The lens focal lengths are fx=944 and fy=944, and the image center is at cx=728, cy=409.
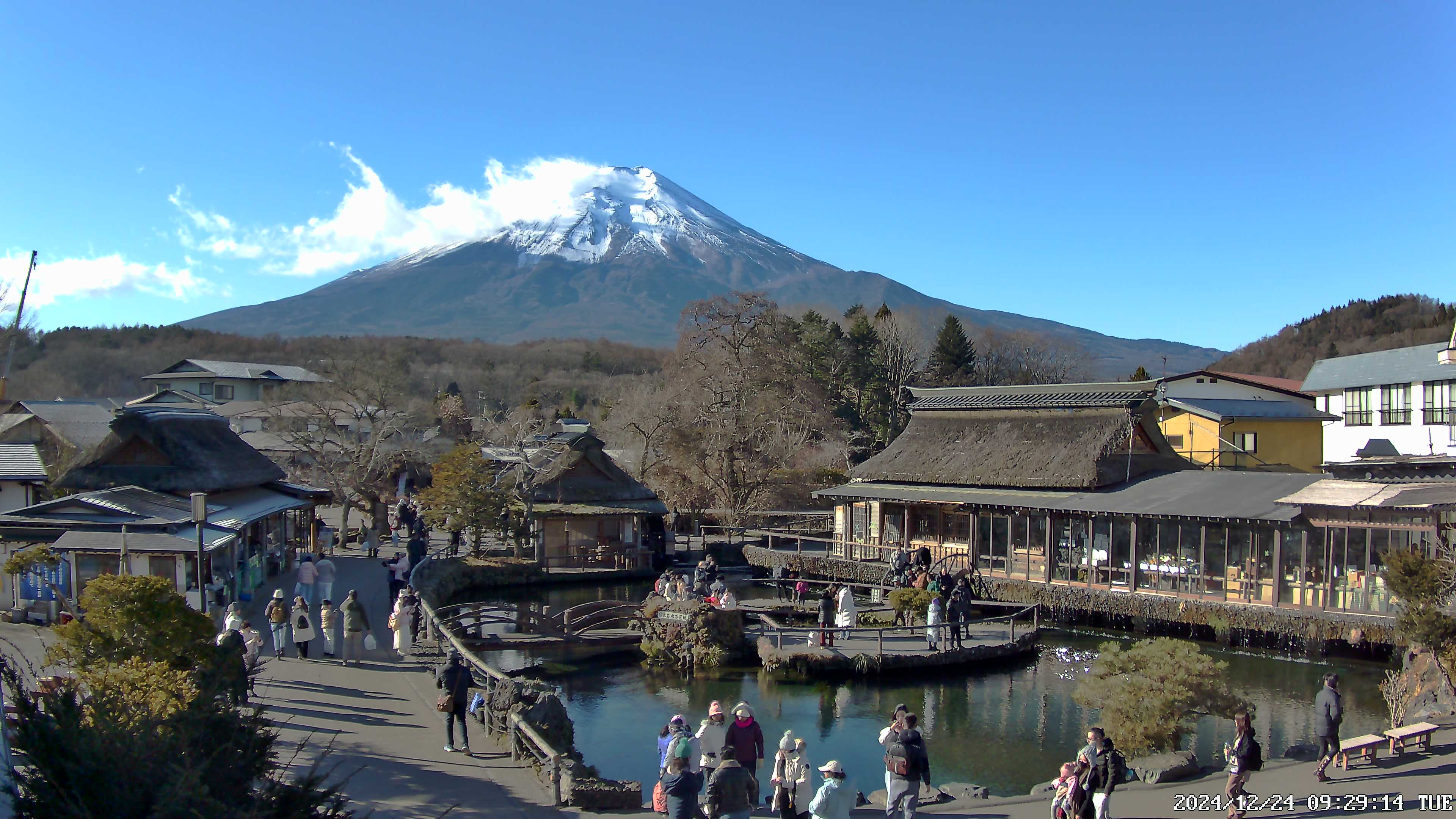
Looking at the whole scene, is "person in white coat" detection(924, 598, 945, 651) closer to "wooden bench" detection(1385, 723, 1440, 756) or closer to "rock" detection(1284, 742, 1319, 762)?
"rock" detection(1284, 742, 1319, 762)

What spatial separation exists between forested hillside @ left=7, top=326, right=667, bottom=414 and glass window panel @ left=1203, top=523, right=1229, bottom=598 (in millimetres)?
39380

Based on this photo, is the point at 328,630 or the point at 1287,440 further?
the point at 1287,440

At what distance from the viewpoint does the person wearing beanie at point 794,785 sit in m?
8.79

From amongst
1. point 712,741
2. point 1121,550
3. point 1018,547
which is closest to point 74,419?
point 1018,547

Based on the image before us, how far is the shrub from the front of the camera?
1130 cm

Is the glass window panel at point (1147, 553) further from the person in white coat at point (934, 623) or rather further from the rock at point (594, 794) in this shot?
the rock at point (594, 794)

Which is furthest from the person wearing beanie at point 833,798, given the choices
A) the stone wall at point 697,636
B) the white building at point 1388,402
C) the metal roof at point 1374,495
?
the white building at point 1388,402

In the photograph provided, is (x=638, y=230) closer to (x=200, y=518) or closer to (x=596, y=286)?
(x=596, y=286)

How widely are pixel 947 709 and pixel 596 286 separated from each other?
153 m

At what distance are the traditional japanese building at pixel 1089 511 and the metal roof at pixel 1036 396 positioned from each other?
0.15 feet

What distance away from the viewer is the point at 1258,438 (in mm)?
36344

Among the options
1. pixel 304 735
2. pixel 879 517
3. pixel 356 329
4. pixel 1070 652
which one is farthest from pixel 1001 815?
Result: pixel 356 329

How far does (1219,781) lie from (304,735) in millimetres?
9924

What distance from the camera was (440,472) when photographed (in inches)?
1064
